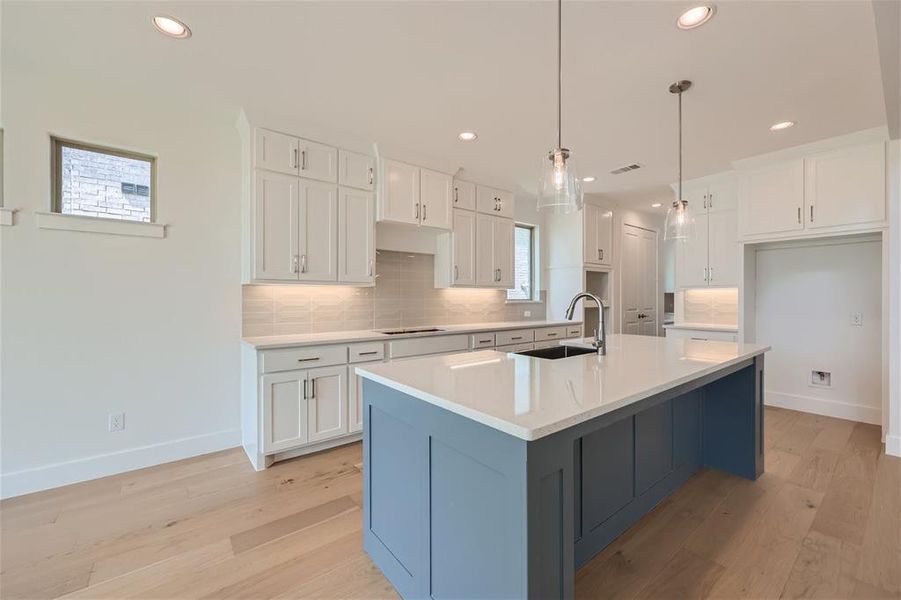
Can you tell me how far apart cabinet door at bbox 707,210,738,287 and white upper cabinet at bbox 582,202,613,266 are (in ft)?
4.21

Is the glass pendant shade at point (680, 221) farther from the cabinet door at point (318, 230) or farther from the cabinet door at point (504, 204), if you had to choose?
the cabinet door at point (318, 230)

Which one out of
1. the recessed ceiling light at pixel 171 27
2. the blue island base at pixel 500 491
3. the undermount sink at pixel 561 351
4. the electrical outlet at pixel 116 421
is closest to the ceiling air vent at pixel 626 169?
the blue island base at pixel 500 491

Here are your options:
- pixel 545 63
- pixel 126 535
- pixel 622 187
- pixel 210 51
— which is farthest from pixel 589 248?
pixel 126 535

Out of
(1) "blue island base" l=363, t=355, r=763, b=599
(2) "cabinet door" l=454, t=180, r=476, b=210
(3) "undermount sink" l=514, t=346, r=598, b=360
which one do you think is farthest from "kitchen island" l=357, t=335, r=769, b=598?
(2) "cabinet door" l=454, t=180, r=476, b=210

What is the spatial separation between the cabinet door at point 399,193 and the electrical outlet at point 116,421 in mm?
2470

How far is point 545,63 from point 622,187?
309 centimetres

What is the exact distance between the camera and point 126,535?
6.63ft

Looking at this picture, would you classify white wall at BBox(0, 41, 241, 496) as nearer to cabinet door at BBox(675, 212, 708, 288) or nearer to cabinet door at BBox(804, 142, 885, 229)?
cabinet door at BBox(675, 212, 708, 288)

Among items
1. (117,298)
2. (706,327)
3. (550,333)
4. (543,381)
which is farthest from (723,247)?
(117,298)

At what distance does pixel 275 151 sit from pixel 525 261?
358 cm

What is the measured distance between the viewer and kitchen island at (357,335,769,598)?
1120 millimetres

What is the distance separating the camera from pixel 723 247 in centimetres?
436

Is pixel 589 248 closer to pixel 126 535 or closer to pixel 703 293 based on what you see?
pixel 703 293

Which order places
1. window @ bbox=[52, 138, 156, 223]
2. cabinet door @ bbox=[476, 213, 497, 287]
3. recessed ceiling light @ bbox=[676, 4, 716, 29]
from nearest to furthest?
1. recessed ceiling light @ bbox=[676, 4, 716, 29]
2. window @ bbox=[52, 138, 156, 223]
3. cabinet door @ bbox=[476, 213, 497, 287]
